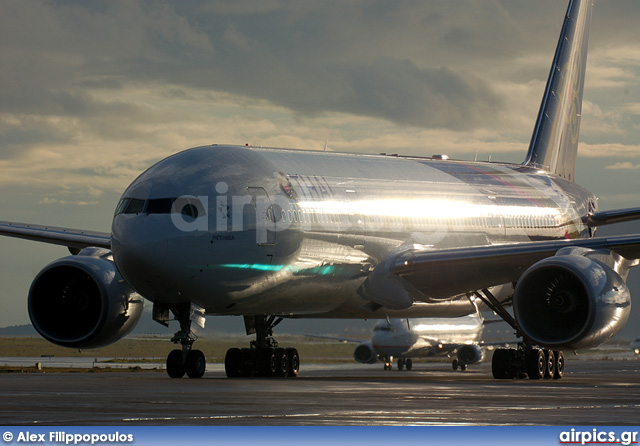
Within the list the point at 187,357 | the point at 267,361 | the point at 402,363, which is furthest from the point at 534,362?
the point at 402,363

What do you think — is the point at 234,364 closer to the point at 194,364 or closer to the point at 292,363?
the point at 292,363

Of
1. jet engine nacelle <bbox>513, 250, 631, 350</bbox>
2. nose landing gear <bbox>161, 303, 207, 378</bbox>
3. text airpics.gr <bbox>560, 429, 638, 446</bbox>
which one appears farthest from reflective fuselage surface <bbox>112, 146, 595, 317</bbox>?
text airpics.gr <bbox>560, 429, 638, 446</bbox>

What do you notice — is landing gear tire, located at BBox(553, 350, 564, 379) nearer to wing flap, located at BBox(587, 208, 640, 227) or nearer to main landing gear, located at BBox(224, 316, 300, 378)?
wing flap, located at BBox(587, 208, 640, 227)

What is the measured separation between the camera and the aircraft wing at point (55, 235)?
88.0 feet

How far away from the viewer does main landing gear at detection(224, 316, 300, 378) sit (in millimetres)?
26391

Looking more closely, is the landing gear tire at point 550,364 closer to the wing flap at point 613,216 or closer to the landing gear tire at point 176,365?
the wing flap at point 613,216

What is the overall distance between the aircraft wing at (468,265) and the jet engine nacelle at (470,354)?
31.3 m

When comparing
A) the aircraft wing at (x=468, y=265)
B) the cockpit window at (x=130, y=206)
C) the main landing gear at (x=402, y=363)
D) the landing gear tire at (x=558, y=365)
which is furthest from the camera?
the main landing gear at (x=402, y=363)

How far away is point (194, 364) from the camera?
2205 centimetres

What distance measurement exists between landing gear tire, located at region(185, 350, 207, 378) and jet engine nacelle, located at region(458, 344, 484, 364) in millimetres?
35432

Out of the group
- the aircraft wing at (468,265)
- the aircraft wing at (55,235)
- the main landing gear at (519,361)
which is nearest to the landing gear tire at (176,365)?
the aircraft wing at (55,235)

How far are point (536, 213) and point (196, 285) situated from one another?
1188 centimetres

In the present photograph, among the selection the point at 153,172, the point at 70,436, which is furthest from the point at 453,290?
the point at 70,436

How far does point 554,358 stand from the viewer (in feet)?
90.1
